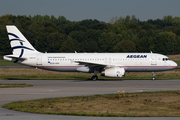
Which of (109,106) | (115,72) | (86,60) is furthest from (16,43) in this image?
(109,106)

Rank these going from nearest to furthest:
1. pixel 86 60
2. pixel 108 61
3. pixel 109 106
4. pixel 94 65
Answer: pixel 109 106 → pixel 94 65 → pixel 108 61 → pixel 86 60

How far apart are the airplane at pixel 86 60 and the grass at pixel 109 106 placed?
57.5 feet

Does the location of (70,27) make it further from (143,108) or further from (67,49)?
(143,108)

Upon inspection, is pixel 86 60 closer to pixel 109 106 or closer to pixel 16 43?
pixel 16 43

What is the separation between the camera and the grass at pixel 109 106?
17273mm

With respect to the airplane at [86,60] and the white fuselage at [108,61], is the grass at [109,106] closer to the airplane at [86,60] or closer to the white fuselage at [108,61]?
the airplane at [86,60]

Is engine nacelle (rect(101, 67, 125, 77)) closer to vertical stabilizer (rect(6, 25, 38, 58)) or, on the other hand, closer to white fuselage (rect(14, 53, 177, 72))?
white fuselage (rect(14, 53, 177, 72))

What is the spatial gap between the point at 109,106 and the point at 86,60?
22.8 metres

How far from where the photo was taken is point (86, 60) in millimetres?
42406

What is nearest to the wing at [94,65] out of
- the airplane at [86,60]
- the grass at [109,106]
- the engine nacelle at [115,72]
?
the airplane at [86,60]

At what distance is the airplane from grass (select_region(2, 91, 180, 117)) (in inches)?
690

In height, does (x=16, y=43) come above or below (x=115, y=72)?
above

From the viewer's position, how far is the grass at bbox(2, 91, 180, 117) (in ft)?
56.7

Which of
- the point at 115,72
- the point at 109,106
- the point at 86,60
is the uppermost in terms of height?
the point at 86,60
